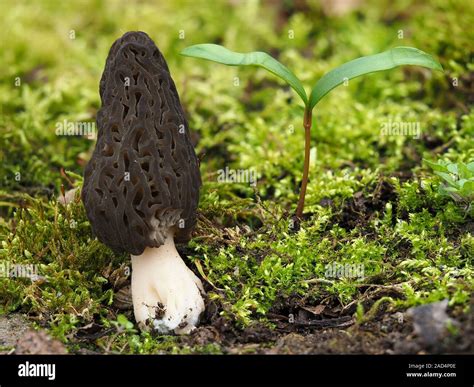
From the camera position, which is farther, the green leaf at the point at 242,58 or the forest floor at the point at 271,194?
the green leaf at the point at 242,58

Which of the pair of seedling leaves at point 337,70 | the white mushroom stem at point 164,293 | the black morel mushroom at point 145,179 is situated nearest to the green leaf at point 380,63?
the pair of seedling leaves at point 337,70

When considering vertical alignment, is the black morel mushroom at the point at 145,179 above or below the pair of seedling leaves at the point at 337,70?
below

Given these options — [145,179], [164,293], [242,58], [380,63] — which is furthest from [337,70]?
[164,293]

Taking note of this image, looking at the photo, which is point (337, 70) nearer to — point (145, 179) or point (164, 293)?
point (145, 179)

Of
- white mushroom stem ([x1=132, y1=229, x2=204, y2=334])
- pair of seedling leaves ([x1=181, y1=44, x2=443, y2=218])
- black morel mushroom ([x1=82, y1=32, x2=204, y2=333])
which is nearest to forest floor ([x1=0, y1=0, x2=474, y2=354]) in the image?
white mushroom stem ([x1=132, y1=229, x2=204, y2=334])

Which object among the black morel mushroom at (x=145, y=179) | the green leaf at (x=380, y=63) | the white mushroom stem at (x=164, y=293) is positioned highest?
the green leaf at (x=380, y=63)

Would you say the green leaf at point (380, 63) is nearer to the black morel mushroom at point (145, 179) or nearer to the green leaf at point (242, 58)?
the green leaf at point (242, 58)
